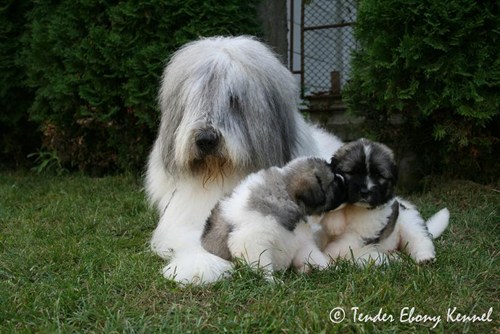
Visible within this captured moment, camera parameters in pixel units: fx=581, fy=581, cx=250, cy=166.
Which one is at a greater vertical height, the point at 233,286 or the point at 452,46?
the point at 452,46

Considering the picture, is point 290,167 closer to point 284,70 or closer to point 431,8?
point 284,70

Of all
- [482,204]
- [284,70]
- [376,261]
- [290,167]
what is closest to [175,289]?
[290,167]

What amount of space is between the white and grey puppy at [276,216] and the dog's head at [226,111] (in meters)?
0.42

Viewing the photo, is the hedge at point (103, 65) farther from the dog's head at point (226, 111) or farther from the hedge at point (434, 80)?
the dog's head at point (226, 111)

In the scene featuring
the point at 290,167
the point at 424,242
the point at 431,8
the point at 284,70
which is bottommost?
the point at 424,242

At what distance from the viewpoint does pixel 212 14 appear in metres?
6.57

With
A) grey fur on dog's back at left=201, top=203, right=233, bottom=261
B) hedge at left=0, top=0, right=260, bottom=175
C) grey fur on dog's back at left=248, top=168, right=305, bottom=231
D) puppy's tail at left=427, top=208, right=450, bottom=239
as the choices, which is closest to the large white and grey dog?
grey fur on dog's back at left=201, top=203, right=233, bottom=261

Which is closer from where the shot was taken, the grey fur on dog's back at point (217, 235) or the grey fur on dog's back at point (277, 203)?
the grey fur on dog's back at point (277, 203)

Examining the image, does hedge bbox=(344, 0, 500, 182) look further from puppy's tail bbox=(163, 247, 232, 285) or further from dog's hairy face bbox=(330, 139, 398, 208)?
puppy's tail bbox=(163, 247, 232, 285)

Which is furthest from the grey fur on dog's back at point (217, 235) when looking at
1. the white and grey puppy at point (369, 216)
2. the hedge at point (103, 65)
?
the hedge at point (103, 65)

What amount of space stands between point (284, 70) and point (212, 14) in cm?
265

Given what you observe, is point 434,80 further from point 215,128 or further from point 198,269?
point 198,269

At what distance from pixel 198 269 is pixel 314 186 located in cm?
78

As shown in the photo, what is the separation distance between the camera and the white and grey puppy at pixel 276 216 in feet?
10.2
